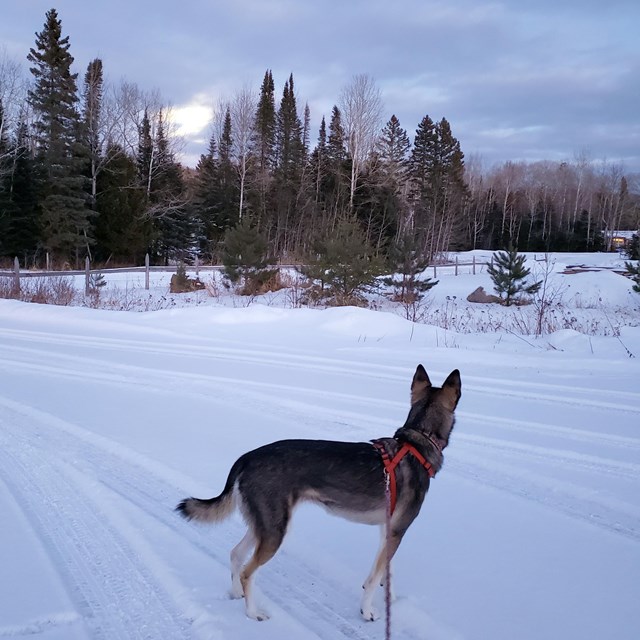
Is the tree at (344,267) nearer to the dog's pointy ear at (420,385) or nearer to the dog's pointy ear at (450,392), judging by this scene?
the dog's pointy ear at (420,385)

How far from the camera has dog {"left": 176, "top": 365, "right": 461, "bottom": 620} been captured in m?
2.91

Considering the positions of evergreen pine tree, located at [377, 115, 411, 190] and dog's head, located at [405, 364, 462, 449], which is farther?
evergreen pine tree, located at [377, 115, 411, 190]

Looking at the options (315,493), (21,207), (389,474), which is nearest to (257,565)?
(315,493)

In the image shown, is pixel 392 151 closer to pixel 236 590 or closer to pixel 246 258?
pixel 246 258

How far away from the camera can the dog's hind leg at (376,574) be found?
2963mm

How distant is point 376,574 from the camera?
9.72 feet

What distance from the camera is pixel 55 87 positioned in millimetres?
36344

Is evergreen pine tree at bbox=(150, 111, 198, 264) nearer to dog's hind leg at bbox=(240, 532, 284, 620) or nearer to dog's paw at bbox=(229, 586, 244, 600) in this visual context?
dog's paw at bbox=(229, 586, 244, 600)

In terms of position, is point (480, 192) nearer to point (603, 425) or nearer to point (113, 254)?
point (113, 254)

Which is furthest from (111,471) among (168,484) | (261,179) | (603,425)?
(261,179)

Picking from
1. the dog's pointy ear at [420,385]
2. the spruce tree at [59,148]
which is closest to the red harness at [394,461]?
the dog's pointy ear at [420,385]

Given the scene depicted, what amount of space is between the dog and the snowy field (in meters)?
0.34

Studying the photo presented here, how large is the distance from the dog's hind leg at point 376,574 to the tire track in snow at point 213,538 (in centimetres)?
7

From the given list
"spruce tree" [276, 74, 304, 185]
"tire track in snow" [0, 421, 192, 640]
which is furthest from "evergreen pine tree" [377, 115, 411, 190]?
"tire track in snow" [0, 421, 192, 640]
